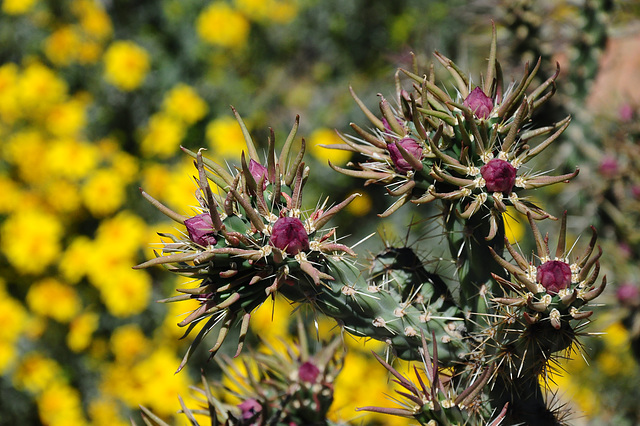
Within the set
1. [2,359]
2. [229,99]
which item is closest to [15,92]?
[229,99]

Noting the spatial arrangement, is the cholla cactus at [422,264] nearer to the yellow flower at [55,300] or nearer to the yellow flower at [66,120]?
the yellow flower at [55,300]

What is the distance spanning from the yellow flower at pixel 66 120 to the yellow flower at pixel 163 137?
483 mm

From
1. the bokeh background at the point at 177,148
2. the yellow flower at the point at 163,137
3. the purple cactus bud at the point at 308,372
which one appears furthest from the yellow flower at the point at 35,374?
the purple cactus bud at the point at 308,372

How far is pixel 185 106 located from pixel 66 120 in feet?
2.89

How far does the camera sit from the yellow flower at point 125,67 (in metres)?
4.19

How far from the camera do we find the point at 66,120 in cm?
416

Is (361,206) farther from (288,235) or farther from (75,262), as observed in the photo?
(288,235)

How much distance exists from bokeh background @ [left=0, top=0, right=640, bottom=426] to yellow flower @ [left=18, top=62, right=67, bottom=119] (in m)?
0.01

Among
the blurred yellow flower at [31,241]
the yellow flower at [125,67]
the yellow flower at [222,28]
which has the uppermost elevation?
the yellow flower at [222,28]

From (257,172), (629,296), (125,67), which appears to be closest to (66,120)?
(125,67)

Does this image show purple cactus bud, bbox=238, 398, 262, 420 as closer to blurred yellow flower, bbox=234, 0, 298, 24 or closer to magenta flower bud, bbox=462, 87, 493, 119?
magenta flower bud, bbox=462, 87, 493, 119

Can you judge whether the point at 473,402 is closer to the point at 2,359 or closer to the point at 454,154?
the point at 454,154

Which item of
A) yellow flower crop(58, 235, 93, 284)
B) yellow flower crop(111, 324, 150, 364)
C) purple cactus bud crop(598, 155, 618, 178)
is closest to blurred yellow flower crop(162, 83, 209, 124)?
yellow flower crop(58, 235, 93, 284)

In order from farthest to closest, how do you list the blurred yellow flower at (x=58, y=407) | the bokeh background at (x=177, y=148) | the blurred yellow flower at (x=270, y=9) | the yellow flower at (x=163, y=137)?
the blurred yellow flower at (x=270, y=9) → the yellow flower at (x=163, y=137) → the blurred yellow flower at (x=58, y=407) → the bokeh background at (x=177, y=148)
